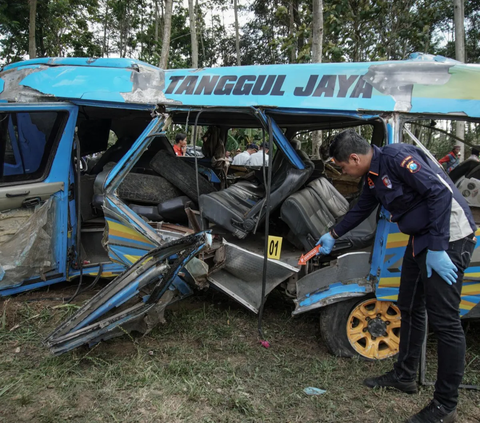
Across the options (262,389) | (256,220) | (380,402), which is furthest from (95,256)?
(380,402)

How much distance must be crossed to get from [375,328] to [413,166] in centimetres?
132

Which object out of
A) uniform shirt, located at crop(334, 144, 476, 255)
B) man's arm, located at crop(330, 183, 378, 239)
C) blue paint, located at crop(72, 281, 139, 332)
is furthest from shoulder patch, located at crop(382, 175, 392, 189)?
blue paint, located at crop(72, 281, 139, 332)

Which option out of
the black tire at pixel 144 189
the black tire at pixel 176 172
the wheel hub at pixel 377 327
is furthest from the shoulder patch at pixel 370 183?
the black tire at pixel 144 189

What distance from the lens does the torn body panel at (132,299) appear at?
268 cm

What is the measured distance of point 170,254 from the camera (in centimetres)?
285

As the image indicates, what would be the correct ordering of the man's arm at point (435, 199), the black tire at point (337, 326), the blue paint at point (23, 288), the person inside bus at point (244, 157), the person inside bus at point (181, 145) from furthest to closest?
the person inside bus at point (244, 157), the person inside bus at point (181, 145), the blue paint at point (23, 288), the black tire at point (337, 326), the man's arm at point (435, 199)

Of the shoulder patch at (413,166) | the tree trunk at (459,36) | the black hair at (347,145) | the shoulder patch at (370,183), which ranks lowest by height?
the shoulder patch at (370,183)

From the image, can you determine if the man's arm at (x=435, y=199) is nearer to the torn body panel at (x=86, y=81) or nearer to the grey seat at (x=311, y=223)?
the grey seat at (x=311, y=223)

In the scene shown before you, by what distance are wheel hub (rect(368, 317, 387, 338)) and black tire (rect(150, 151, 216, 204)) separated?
1.91 metres

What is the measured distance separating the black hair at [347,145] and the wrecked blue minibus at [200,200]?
1.45 feet

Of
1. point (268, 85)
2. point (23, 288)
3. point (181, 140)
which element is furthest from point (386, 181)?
point (181, 140)

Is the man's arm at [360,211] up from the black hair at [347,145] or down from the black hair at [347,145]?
down

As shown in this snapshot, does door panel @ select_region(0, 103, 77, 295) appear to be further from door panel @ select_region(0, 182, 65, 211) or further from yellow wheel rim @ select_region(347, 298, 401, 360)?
yellow wheel rim @ select_region(347, 298, 401, 360)

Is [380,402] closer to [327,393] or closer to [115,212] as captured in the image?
[327,393]
